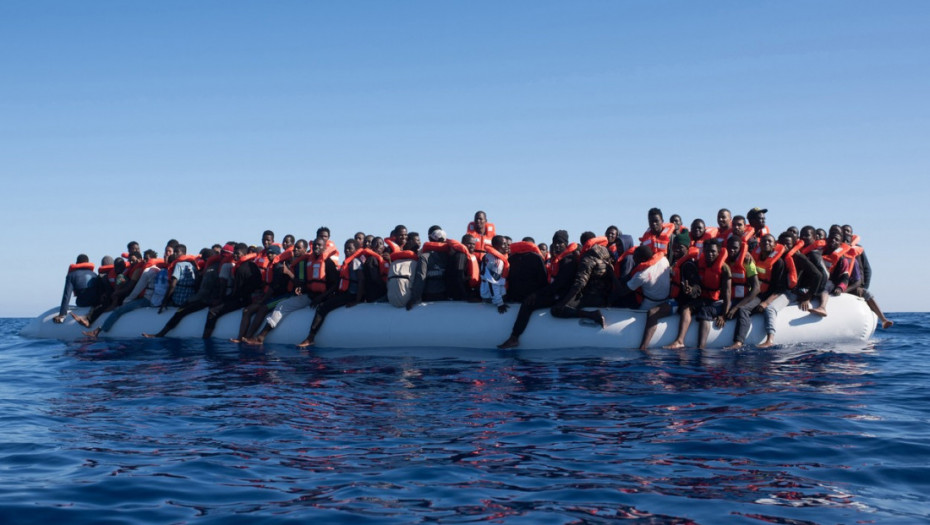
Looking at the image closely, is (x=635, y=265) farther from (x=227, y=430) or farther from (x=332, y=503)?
(x=332, y=503)

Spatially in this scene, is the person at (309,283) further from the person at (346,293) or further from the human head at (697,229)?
the human head at (697,229)

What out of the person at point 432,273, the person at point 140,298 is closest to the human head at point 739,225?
the person at point 432,273

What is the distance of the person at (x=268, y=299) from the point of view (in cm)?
1644

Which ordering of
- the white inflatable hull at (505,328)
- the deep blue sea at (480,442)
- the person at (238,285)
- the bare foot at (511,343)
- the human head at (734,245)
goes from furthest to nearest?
the person at (238,285) < the bare foot at (511,343) < the white inflatable hull at (505,328) < the human head at (734,245) < the deep blue sea at (480,442)

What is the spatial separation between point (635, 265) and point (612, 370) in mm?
3163

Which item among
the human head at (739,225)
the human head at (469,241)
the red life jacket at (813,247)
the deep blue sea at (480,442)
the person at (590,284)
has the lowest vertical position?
the deep blue sea at (480,442)

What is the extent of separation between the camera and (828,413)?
8172 mm

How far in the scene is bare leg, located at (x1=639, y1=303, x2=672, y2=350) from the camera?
13.5 m

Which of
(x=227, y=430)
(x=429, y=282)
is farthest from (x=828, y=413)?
(x=429, y=282)

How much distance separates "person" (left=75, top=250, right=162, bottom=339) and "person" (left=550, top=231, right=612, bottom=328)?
988cm

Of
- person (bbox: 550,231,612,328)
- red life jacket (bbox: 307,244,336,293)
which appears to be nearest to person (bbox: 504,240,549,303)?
person (bbox: 550,231,612,328)

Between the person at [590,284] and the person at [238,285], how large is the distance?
6649 millimetres

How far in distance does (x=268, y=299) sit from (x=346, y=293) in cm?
190

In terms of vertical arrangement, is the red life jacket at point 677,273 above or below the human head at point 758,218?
below
